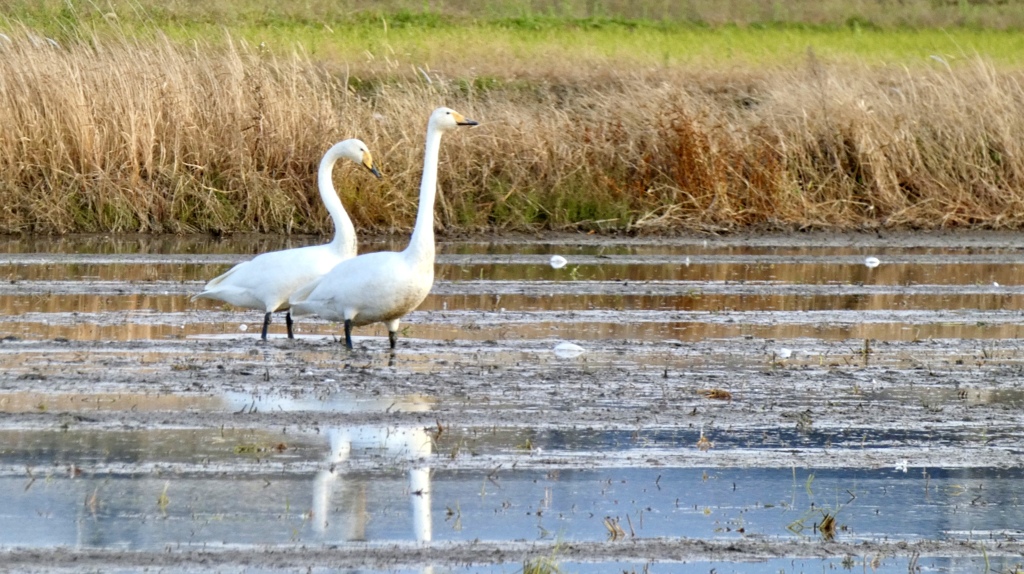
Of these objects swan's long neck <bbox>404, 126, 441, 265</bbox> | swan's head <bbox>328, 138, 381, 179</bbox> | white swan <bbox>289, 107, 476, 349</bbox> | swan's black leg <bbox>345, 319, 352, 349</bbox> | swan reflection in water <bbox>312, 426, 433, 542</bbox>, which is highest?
swan's head <bbox>328, 138, 381, 179</bbox>

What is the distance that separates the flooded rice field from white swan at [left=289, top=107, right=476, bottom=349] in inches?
10.8

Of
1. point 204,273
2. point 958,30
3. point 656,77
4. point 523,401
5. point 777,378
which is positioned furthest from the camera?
point 958,30

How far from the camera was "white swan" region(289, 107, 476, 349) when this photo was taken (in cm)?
866

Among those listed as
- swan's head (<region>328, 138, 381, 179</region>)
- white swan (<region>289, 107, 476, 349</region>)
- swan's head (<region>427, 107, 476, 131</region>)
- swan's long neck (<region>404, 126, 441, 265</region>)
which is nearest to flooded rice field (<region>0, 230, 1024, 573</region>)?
white swan (<region>289, 107, 476, 349</region>)

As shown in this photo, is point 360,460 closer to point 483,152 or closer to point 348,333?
point 348,333

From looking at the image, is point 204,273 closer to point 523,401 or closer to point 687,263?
point 687,263

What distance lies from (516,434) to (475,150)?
32.4 ft

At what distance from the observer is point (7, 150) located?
14789 millimetres

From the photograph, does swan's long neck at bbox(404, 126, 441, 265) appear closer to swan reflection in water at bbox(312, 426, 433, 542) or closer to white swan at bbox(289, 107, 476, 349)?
white swan at bbox(289, 107, 476, 349)

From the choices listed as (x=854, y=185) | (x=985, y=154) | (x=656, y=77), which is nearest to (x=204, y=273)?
(x=854, y=185)

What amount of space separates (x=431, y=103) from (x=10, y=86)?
4.64 meters

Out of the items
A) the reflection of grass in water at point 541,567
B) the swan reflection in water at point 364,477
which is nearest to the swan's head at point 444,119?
the swan reflection in water at point 364,477

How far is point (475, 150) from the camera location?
16.3 m

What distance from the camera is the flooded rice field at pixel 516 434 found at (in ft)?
16.9
